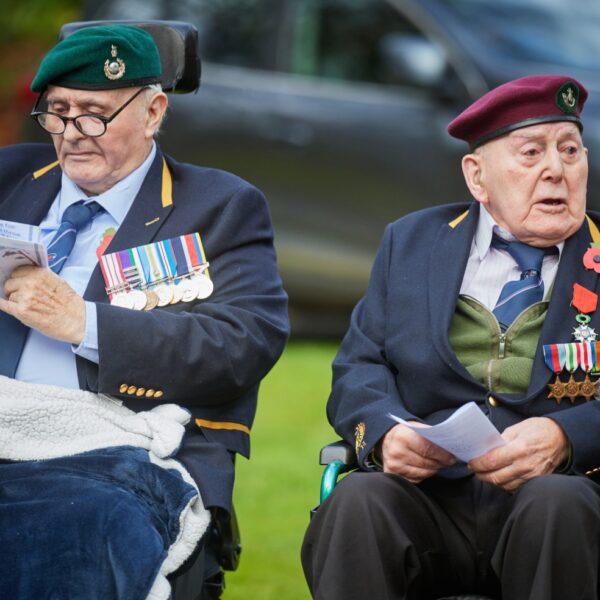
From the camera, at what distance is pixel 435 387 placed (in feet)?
14.2

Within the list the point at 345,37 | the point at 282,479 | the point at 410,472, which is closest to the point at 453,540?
the point at 410,472

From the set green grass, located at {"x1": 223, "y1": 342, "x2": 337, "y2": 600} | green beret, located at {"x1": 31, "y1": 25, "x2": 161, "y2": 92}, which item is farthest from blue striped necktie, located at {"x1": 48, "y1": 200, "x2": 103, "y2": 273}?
green grass, located at {"x1": 223, "y1": 342, "x2": 337, "y2": 600}

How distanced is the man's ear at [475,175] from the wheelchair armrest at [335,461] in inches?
32.6

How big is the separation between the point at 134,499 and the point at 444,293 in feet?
3.43

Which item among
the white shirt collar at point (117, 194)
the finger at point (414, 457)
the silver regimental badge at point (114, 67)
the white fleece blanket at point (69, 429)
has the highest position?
the silver regimental badge at point (114, 67)

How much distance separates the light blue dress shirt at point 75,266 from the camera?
441cm

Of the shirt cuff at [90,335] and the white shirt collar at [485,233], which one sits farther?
the white shirt collar at [485,233]

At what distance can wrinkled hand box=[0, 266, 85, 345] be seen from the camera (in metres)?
4.24

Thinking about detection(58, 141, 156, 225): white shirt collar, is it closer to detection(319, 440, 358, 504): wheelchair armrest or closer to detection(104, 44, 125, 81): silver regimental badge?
detection(104, 44, 125, 81): silver regimental badge

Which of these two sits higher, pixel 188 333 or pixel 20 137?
pixel 188 333

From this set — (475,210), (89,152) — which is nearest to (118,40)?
(89,152)

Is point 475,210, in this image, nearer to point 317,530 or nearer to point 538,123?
point 538,123

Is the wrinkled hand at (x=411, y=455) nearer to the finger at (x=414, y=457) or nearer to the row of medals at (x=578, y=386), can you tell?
the finger at (x=414, y=457)

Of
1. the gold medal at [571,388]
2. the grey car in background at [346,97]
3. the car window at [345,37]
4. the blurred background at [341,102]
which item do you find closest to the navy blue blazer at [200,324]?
the gold medal at [571,388]
